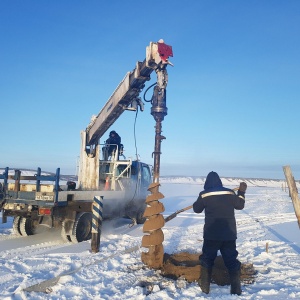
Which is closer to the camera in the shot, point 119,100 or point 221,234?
point 221,234

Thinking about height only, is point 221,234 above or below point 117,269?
above

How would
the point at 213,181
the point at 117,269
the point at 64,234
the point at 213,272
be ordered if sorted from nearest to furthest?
1. the point at 213,181
2. the point at 213,272
3. the point at 117,269
4. the point at 64,234

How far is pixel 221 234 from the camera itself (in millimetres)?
4945

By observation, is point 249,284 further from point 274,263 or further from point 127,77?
point 127,77

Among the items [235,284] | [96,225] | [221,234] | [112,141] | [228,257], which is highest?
[112,141]

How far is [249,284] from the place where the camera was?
5.32 m

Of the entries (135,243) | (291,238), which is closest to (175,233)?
(135,243)

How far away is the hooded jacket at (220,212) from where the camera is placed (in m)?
4.96

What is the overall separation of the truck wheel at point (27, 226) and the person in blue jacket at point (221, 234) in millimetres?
6788

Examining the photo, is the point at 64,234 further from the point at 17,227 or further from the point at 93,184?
the point at 93,184

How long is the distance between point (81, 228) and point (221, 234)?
18.0 ft

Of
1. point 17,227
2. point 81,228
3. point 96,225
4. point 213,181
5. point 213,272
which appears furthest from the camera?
point 17,227

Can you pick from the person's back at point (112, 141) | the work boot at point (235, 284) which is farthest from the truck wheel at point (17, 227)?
the work boot at point (235, 284)

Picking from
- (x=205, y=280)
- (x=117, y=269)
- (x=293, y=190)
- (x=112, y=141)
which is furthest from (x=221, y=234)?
(x=112, y=141)
